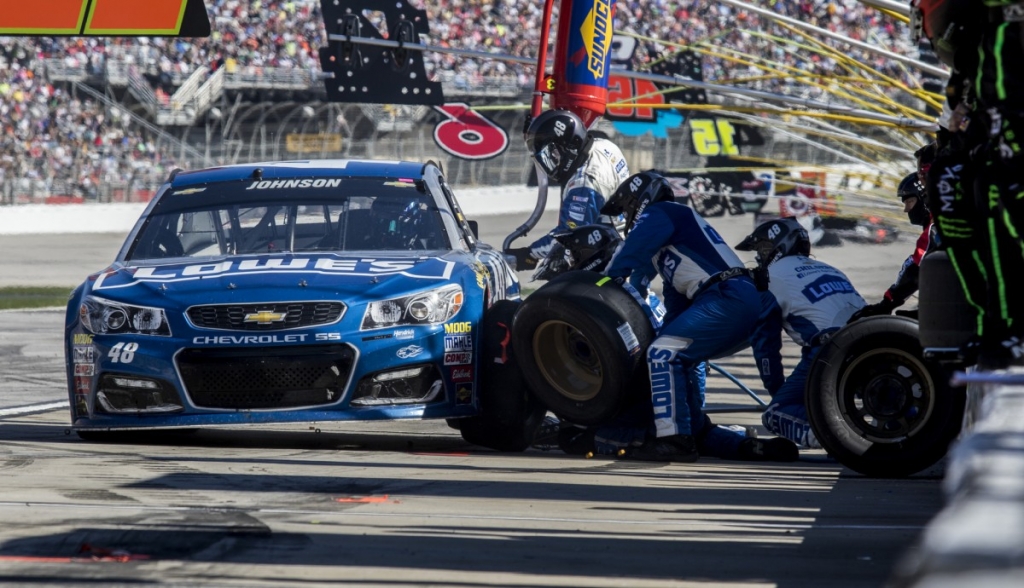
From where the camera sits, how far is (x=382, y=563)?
397 centimetres

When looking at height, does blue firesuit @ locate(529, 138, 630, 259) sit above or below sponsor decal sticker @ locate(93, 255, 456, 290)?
above

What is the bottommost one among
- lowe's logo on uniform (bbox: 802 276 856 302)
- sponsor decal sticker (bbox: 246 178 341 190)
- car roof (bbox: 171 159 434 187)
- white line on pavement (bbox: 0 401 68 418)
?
white line on pavement (bbox: 0 401 68 418)

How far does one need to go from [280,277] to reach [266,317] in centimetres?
28

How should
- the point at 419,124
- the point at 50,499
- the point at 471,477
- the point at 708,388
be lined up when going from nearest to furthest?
1. the point at 50,499
2. the point at 471,477
3. the point at 708,388
4. the point at 419,124

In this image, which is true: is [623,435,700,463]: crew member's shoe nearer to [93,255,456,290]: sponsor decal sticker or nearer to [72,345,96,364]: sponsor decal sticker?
[93,255,456,290]: sponsor decal sticker

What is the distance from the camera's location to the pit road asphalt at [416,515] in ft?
12.7

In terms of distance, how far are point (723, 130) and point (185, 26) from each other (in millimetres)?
15803

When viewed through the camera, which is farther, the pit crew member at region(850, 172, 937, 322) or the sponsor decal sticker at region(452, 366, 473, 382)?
the sponsor decal sticker at region(452, 366, 473, 382)

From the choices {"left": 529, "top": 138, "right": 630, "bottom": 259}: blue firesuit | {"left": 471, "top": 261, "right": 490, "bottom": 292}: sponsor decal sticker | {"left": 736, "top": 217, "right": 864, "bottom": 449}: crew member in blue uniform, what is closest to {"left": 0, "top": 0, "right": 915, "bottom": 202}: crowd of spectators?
{"left": 529, "top": 138, "right": 630, "bottom": 259}: blue firesuit

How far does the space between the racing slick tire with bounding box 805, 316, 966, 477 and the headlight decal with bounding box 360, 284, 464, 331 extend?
1703 millimetres

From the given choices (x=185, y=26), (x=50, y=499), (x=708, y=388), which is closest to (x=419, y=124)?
(x=185, y=26)

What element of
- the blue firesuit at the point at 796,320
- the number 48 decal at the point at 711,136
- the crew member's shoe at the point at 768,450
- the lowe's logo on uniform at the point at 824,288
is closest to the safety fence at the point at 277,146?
the number 48 decal at the point at 711,136

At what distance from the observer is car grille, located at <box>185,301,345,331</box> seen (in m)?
6.37

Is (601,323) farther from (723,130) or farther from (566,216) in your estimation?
(723,130)
